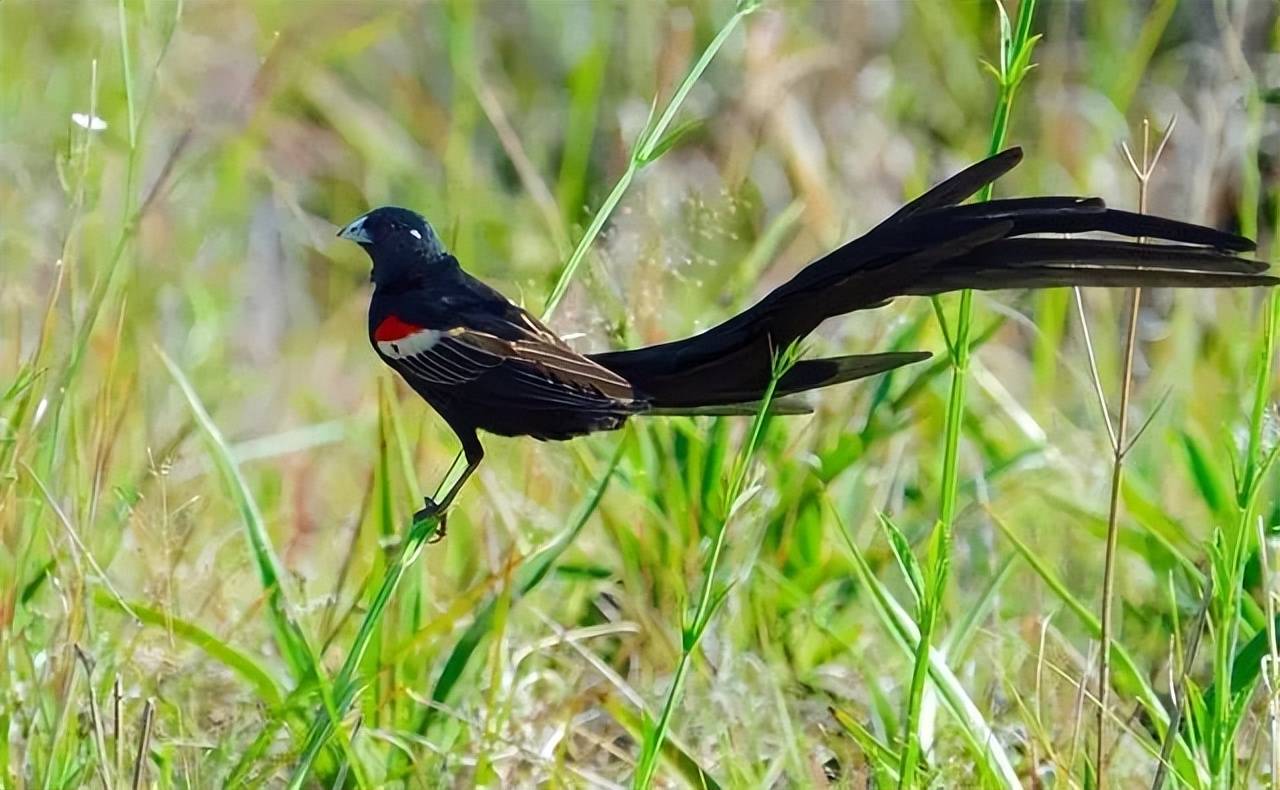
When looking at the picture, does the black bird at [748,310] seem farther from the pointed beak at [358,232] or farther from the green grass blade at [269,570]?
the green grass blade at [269,570]

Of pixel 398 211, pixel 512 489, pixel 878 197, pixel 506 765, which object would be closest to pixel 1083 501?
pixel 512 489

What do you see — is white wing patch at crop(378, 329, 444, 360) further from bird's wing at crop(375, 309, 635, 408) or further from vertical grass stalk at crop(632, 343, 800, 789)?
vertical grass stalk at crop(632, 343, 800, 789)

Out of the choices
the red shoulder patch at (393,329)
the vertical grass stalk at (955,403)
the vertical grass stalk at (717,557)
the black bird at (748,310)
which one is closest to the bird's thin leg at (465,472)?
the black bird at (748,310)

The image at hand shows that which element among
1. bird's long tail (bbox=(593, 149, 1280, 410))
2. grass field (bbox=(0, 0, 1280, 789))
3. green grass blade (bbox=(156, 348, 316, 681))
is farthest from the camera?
green grass blade (bbox=(156, 348, 316, 681))

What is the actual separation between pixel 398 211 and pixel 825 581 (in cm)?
120

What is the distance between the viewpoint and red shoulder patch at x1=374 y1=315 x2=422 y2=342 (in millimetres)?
1608

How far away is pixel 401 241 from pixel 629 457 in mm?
1135

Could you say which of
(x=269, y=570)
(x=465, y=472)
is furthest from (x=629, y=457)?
(x=465, y=472)

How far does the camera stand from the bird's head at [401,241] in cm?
165

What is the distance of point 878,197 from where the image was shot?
185 inches

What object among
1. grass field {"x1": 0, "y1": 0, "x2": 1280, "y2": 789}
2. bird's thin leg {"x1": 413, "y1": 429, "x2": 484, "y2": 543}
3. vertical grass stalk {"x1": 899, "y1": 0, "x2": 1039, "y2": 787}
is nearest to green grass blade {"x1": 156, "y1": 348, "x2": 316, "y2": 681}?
grass field {"x1": 0, "y1": 0, "x2": 1280, "y2": 789}

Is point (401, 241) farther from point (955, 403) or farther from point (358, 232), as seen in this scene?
point (955, 403)

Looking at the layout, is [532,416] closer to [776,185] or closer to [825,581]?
[825,581]

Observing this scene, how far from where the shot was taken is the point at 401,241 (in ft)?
5.41
